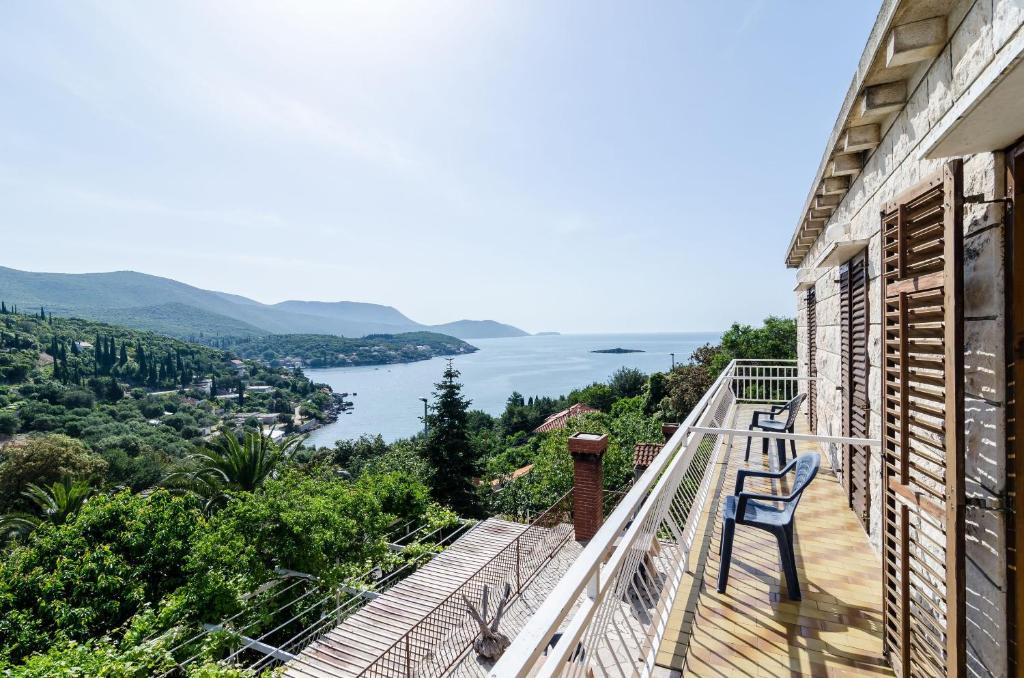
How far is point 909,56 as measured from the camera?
84.5 inches

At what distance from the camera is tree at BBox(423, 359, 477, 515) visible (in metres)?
17.2

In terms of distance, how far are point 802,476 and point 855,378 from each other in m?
1.57

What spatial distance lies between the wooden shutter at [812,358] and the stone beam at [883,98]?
14.0ft

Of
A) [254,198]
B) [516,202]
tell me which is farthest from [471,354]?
[516,202]

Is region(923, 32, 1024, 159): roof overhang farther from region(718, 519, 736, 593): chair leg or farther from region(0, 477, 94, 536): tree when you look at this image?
region(0, 477, 94, 536): tree

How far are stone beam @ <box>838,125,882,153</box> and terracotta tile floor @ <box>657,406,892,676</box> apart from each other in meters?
2.98

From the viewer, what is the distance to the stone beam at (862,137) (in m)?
3.12

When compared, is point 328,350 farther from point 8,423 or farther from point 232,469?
point 232,469

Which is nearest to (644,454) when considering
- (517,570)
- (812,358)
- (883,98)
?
(517,570)

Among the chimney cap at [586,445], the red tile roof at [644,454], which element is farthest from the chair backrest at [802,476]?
the red tile roof at [644,454]

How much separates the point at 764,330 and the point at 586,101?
45.9 ft

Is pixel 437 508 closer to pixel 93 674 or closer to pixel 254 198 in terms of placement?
pixel 93 674

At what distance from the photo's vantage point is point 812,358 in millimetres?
6934

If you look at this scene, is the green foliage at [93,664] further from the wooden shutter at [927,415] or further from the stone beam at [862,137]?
the stone beam at [862,137]
